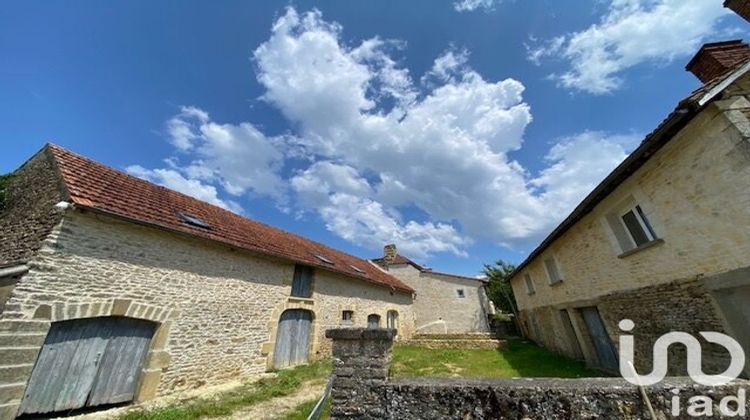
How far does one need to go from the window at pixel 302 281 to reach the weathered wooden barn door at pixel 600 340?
9016 millimetres

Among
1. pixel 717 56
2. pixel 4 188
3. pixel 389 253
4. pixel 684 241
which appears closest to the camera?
pixel 684 241

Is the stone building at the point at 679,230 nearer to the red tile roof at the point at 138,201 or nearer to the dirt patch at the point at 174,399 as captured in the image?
the red tile roof at the point at 138,201

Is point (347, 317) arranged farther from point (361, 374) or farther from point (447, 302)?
point (361, 374)

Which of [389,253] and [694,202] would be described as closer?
[694,202]

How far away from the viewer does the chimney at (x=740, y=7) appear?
5.35 meters

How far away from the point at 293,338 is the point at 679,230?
1018cm

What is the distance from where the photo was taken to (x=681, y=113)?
394 centimetres

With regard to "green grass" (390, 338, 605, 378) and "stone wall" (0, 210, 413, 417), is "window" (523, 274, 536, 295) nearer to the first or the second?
"green grass" (390, 338, 605, 378)

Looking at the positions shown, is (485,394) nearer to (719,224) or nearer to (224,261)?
(719,224)

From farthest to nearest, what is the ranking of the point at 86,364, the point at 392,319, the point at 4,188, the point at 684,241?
the point at 392,319 → the point at 4,188 → the point at 86,364 → the point at 684,241

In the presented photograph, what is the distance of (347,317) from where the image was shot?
12.3 metres

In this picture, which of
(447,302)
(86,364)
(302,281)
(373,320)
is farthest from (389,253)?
(86,364)

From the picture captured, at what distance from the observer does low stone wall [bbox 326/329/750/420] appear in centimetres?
190

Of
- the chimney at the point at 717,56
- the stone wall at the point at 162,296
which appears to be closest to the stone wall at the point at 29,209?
the stone wall at the point at 162,296
